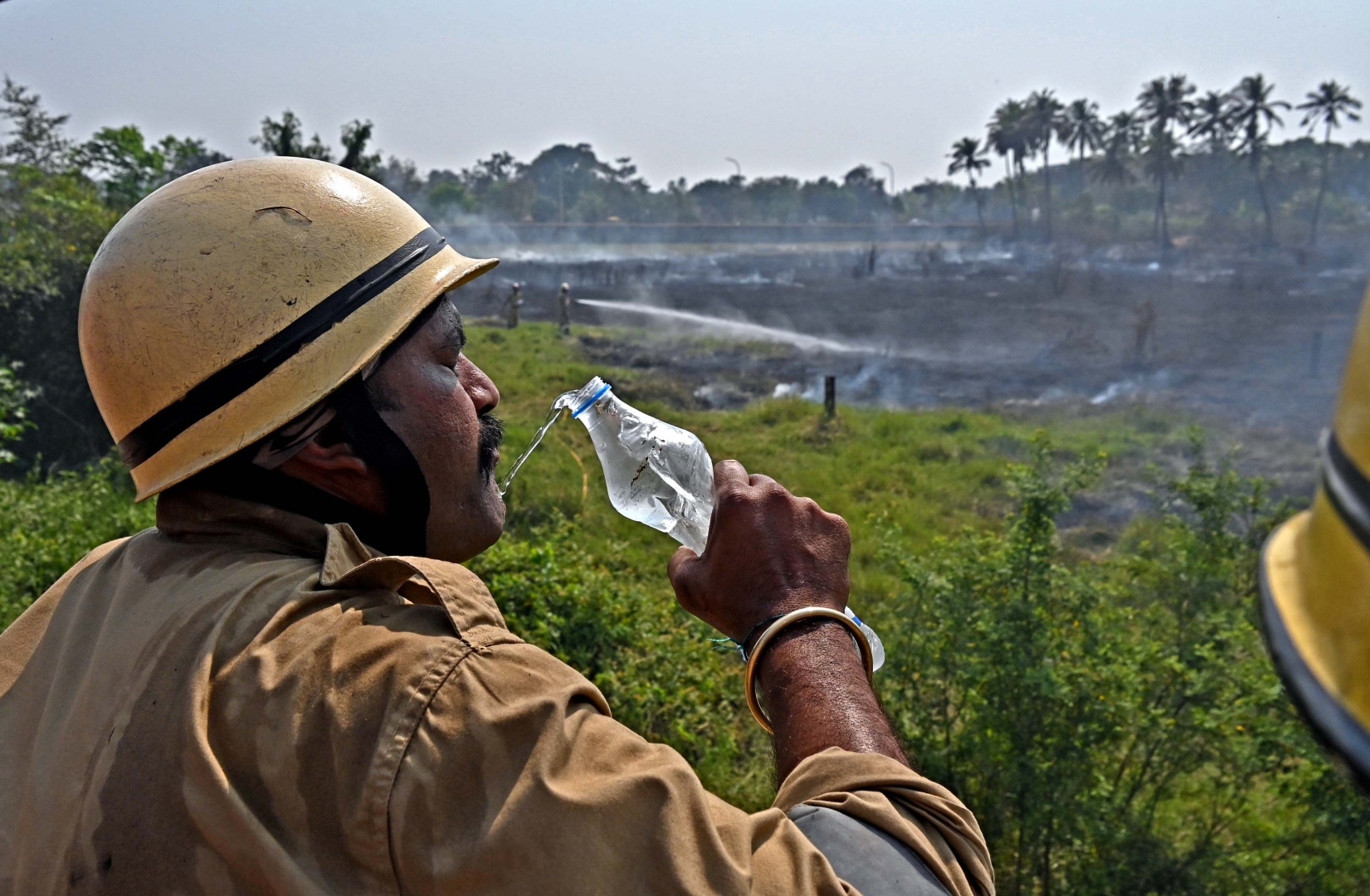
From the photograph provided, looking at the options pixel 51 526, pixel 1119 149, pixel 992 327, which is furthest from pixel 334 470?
pixel 1119 149

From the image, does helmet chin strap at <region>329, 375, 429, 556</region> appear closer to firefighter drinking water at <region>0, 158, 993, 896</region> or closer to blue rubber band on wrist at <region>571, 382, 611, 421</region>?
firefighter drinking water at <region>0, 158, 993, 896</region>

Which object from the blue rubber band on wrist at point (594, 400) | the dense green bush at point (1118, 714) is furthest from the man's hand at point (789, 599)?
the dense green bush at point (1118, 714)

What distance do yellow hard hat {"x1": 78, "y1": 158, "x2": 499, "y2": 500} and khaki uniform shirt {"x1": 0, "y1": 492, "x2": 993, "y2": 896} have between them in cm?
33

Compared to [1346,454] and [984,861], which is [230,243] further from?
[1346,454]

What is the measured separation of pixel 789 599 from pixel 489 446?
26.4 inches

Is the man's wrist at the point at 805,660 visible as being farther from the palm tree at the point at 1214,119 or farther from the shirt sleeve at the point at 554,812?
the palm tree at the point at 1214,119

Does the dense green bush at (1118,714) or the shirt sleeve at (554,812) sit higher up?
the shirt sleeve at (554,812)

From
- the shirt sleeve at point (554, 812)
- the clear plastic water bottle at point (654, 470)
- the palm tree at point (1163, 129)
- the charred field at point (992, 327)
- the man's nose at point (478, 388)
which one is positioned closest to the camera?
the shirt sleeve at point (554, 812)

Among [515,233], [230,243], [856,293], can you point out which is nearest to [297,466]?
[230,243]

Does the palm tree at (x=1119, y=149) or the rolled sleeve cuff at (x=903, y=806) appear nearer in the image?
the rolled sleeve cuff at (x=903, y=806)

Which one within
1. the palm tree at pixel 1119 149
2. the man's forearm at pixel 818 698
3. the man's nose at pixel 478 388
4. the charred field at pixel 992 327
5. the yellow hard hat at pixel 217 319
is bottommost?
the charred field at pixel 992 327

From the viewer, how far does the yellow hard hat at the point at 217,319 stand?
188cm

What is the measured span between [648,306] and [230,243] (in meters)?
42.7

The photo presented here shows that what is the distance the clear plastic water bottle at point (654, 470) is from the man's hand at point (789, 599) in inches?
38.5
